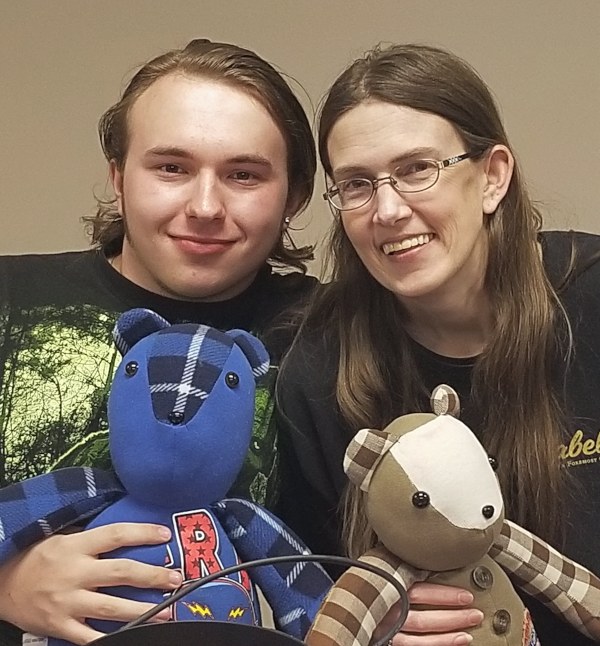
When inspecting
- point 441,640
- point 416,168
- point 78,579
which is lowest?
point 441,640

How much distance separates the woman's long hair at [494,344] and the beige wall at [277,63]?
1.60ft

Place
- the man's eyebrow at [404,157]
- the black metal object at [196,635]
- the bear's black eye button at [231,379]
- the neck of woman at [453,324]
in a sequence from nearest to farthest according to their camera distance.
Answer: the black metal object at [196,635], the bear's black eye button at [231,379], the man's eyebrow at [404,157], the neck of woman at [453,324]

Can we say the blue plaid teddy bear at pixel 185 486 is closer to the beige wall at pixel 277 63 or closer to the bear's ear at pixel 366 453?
the bear's ear at pixel 366 453

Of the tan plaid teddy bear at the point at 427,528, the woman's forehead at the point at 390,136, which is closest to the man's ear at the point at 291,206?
the woman's forehead at the point at 390,136

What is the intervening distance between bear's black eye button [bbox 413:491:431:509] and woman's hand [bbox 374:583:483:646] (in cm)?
10

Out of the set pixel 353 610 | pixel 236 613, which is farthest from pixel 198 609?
pixel 353 610

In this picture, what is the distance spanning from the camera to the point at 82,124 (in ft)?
5.46

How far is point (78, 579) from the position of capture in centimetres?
82

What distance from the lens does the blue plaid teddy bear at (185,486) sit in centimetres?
79

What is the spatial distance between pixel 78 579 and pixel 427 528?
1.04 ft

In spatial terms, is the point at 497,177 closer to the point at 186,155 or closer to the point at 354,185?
the point at 354,185

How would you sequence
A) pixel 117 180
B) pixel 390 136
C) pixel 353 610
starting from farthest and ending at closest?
pixel 117 180 → pixel 390 136 → pixel 353 610

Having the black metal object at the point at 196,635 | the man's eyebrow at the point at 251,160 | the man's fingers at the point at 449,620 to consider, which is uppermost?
the man's eyebrow at the point at 251,160

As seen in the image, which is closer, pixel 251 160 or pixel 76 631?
pixel 76 631
